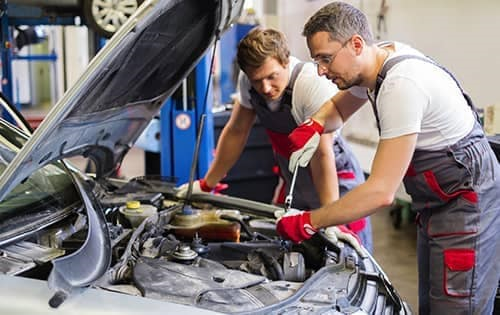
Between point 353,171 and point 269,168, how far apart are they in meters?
2.25

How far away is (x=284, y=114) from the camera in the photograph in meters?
3.00

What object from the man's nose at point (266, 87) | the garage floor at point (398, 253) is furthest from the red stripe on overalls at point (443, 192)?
the garage floor at point (398, 253)

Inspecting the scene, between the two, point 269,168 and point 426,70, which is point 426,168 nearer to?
point 426,70

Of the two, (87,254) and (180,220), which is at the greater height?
(87,254)

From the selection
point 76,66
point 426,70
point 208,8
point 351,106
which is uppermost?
point 208,8

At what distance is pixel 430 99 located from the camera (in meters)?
2.15

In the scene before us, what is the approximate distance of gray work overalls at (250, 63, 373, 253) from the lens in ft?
10.0

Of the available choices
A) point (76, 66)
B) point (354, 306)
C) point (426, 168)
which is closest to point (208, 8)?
point (426, 168)

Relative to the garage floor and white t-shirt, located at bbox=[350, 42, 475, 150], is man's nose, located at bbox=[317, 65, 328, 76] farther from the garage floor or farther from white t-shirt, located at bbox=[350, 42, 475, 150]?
the garage floor

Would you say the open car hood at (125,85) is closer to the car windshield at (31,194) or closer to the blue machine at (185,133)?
the car windshield at (31,194)

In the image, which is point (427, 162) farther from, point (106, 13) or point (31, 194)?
point (106, 13)

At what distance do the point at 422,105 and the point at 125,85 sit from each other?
101 cm

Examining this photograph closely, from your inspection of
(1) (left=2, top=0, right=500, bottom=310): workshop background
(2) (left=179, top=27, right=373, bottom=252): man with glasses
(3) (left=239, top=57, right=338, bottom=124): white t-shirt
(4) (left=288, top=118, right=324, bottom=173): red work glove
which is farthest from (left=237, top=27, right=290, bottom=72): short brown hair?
(1) (left=2, top=0, right=500, bottom=310): workshop background

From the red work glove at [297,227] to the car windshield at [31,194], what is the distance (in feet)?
2.41
